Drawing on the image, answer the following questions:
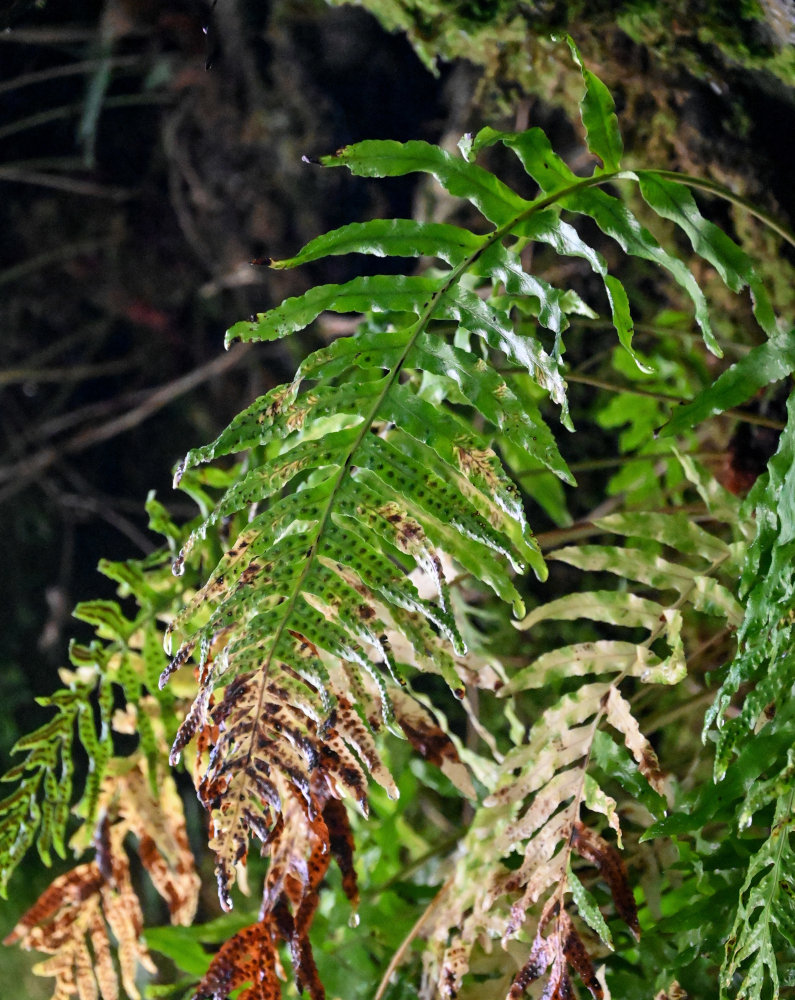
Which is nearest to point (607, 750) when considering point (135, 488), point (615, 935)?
point (615, 935)

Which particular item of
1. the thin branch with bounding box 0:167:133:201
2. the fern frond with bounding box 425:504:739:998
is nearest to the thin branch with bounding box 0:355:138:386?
the thin branch with bounding box 0:167:133:201

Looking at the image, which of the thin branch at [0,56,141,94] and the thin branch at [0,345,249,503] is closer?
the thin branch at [0,56,141,94]

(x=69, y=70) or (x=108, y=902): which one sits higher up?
(x=69, y=70)

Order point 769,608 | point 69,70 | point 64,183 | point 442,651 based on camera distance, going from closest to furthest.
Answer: point 769,608 → point 442,651 → point 69,70 → point 64,183

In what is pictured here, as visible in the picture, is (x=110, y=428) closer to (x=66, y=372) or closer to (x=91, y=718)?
Answer: (x=66, y=372)

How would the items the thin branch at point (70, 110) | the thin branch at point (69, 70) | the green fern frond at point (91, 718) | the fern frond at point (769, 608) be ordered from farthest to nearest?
the thin branch at point (70, 110) < the thin branch at point (69, 70) < the green fern frond at point (91, 718) < the fern frond at point (769, 608)

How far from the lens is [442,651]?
83cm

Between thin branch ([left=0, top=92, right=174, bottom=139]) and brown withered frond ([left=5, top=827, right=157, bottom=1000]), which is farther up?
thin branch ([left=0, top=92, right=174, bottom=139])

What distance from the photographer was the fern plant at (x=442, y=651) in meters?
0.74

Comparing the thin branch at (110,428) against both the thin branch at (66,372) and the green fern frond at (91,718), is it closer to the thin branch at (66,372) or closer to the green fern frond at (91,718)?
the thin branch at (66,372)

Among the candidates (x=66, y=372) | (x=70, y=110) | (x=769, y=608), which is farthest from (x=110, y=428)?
(x=769, y=608)

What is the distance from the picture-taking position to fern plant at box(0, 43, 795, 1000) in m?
0.74

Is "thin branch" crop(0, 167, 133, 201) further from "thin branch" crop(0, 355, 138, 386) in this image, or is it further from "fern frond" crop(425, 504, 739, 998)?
"fern frond" crop(425, 504, 739, 998)

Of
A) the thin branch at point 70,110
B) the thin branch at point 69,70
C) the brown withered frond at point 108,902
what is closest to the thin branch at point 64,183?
the thin branch at point 70,110
